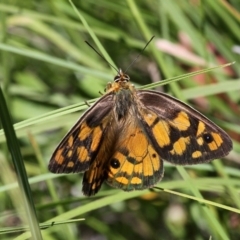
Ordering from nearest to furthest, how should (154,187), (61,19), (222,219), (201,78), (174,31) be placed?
(154,187), (222,219), (61,19), (201,78), (174,31)

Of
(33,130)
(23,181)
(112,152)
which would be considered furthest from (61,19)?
Answer: (23,181)

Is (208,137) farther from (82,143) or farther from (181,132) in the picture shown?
(82,143)

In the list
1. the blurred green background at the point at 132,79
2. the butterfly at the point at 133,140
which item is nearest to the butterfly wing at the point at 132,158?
the butterfly at the point at 133,140

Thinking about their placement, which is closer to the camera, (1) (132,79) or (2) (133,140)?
(2) (133,140)

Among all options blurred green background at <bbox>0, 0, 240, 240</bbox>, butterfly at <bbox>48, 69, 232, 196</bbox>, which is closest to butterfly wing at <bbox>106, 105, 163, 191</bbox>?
butterfly at <bbox>48, 69, 232, 196</bbox>

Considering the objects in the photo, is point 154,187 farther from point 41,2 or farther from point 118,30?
→ point 41,2

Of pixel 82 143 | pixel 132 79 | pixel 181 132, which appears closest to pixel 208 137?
pixel 181 132

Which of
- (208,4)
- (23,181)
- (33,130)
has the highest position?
(208,4)
